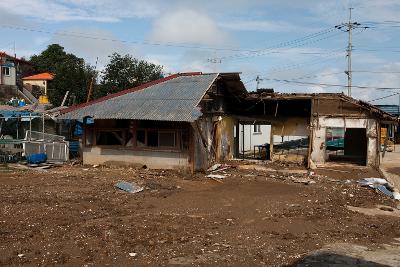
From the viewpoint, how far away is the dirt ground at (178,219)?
830 cm

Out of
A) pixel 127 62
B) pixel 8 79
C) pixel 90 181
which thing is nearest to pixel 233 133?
pixel 90 181

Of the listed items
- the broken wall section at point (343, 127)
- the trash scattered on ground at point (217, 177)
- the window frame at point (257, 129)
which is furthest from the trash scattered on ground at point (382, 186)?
the window frame at point (257, 129)

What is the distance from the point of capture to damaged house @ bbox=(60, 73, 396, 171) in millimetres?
19109

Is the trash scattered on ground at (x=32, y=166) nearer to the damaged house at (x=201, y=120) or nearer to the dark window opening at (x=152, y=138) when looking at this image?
the damaged house at (x=201, y=120)

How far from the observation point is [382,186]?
53.5ft

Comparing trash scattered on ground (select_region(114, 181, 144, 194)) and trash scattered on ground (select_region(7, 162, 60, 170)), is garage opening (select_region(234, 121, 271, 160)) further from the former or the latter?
trash scattered on ground (select_region(114, 181, 144, 194))

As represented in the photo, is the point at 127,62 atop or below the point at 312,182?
atop

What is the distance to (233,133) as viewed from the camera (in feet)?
81.7

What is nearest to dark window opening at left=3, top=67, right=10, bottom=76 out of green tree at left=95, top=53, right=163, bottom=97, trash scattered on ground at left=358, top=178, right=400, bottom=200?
green tree at left=95, top=53, right=163, bottom=97

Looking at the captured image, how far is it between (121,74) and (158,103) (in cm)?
2265

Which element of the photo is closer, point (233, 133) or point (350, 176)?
point (350, 176)

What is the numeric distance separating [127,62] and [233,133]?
1988 centimetres

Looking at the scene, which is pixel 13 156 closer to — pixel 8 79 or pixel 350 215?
pixel 350 215

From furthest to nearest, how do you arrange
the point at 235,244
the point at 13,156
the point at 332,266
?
the point at 13,156 → the point at 235,244 → the point at 332,266
